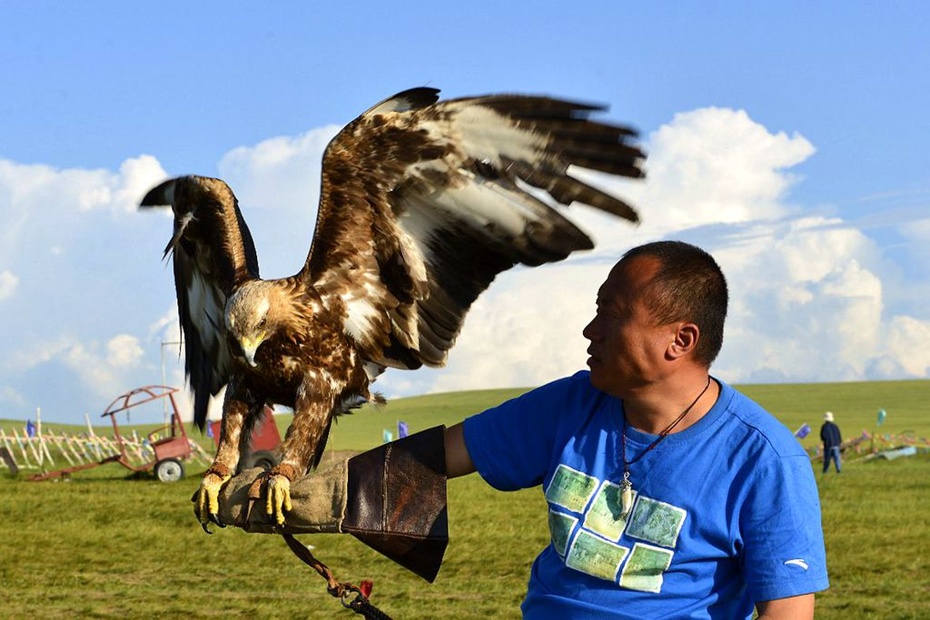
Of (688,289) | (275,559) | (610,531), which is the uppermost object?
(688,289)

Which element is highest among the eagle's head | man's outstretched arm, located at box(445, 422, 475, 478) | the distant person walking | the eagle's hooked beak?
the eagle's head

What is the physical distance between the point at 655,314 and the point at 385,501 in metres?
0.85

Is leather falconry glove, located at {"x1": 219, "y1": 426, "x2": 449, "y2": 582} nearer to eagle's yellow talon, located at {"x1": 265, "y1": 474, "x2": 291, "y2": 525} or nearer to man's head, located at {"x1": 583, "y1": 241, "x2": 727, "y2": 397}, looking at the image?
eagle's yellow talon, located at {"x1": 265, "y1": 474, "x2": 291, "y2": 525}

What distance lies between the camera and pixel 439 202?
10.4 feet

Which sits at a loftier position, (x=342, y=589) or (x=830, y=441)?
(x=342, y=589)

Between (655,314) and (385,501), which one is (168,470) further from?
(655,314)

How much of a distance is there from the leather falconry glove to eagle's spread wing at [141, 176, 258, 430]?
75cm

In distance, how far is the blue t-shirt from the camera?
88.0 inches

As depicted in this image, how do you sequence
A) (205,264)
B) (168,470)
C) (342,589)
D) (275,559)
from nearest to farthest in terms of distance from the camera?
(342,589) < (205,264) < (275,559) < (168,470)

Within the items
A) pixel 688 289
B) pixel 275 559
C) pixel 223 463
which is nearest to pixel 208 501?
pixel 223 463

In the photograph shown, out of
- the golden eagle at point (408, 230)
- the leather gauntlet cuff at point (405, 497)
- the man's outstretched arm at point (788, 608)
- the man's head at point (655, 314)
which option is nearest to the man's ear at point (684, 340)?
the man's head at point (655, 314)

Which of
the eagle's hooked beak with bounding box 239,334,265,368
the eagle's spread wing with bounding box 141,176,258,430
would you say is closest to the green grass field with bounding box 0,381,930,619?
the eagle's spread wing with bounding box 141,176,258,430

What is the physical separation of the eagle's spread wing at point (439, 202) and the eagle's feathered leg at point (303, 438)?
0.76 feet

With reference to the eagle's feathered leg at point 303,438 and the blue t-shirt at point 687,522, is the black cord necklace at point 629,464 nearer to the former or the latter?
the blue t-shirt at point 687,522
